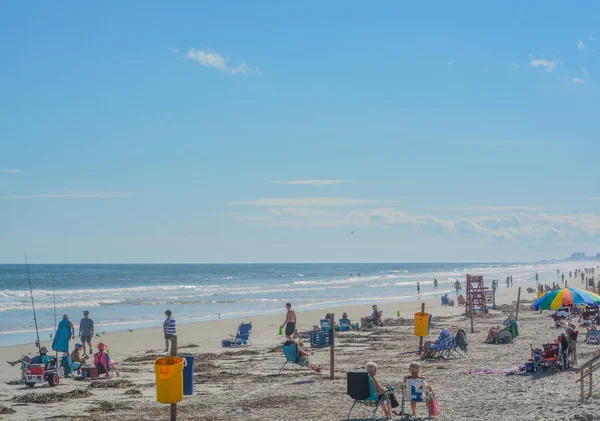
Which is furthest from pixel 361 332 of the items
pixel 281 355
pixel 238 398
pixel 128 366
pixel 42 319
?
pixel 42 319

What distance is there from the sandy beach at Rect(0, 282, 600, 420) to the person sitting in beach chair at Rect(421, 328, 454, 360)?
32 centimetres

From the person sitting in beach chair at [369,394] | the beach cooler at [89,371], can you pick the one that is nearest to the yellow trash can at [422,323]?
the person sitting in beach chair at [369,394]

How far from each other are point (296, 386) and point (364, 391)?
3156 millimetres

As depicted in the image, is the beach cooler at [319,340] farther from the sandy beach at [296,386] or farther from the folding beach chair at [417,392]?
the folding beach chair at [417,392]

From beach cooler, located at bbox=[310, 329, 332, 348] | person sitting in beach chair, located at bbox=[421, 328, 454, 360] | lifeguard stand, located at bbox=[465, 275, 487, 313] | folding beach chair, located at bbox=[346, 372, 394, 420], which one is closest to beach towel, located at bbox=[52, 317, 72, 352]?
beach cooler, located at bbox=[310, 329, 332, 348]

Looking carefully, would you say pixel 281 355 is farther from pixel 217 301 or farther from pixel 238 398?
pixel 217 301

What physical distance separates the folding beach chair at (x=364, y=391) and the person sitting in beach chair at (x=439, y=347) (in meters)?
6.33

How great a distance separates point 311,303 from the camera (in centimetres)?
4488

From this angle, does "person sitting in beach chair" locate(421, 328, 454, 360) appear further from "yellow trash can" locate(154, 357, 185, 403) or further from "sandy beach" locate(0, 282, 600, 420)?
"yellow trash can" locate(154, 357, 185, 403)

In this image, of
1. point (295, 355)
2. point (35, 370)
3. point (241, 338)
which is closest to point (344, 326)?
point (241, 338)

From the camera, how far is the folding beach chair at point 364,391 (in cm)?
1016

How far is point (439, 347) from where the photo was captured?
16.4m

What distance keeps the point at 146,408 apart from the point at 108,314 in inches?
1032

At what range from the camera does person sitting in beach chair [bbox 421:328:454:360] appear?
16.3m
